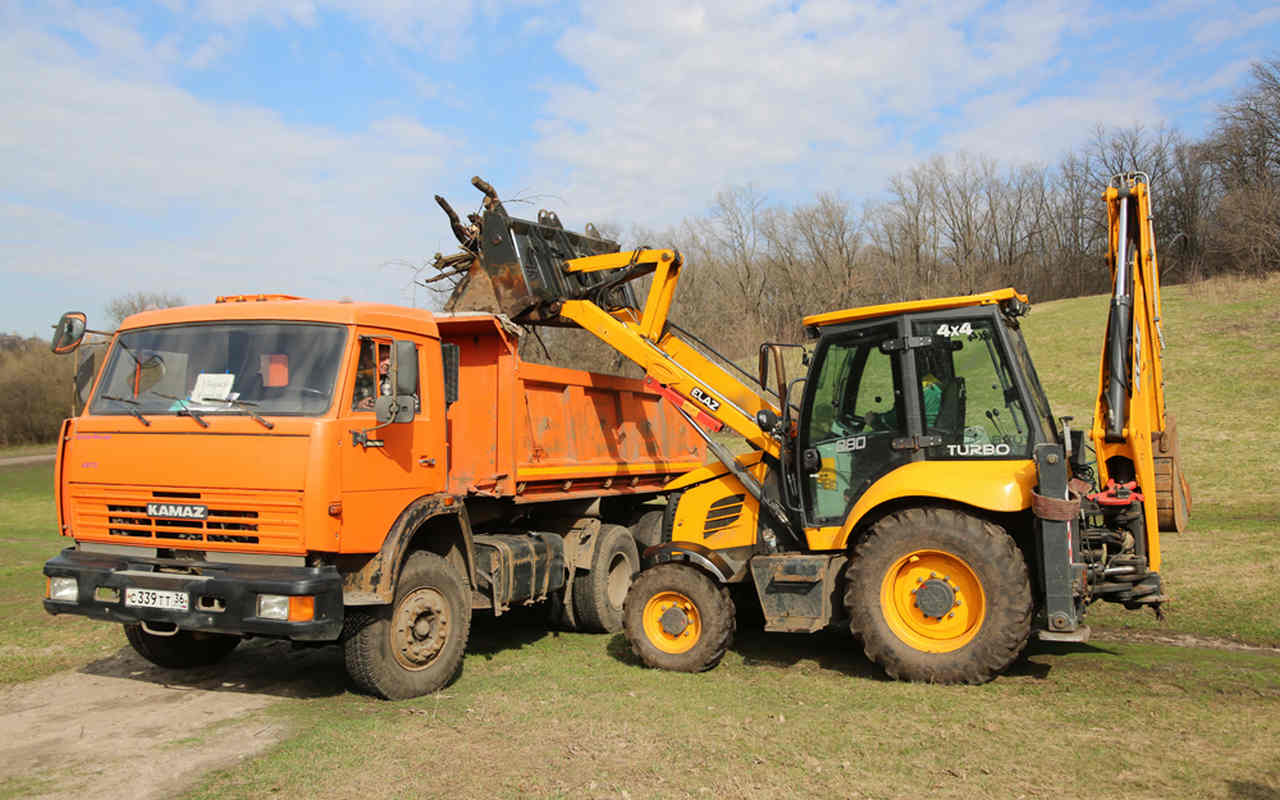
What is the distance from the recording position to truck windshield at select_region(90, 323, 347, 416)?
6.16m

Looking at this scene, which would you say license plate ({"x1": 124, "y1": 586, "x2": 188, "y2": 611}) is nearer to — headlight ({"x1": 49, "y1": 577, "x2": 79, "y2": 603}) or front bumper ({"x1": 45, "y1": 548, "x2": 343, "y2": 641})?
front bumper ({"x1": 45, "y1": 548, "x2": 343, "y2": 641})

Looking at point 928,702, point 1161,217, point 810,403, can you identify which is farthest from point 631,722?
point 1161,217

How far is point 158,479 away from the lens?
608 centimetres

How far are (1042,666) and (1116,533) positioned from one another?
3.94ft

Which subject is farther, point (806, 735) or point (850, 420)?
point (850, 420)

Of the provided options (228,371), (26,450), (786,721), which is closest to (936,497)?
(786,721)

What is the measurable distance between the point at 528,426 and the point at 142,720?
3.68 m

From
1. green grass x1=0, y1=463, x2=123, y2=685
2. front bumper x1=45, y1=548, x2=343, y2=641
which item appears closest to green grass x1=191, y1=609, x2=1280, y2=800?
front bumper x1=45, y1=548, x2=343, y2=641

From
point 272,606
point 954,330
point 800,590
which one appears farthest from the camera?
point 800,590

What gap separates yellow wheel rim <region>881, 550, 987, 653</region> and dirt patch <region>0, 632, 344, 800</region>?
4287 millimetres

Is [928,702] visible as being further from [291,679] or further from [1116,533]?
[291,679]

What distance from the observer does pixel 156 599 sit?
593 centimetres

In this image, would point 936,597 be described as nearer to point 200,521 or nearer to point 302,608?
point 302,608

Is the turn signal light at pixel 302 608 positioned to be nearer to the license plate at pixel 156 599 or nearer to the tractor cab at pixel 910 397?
the license plate at pixel 156 599
